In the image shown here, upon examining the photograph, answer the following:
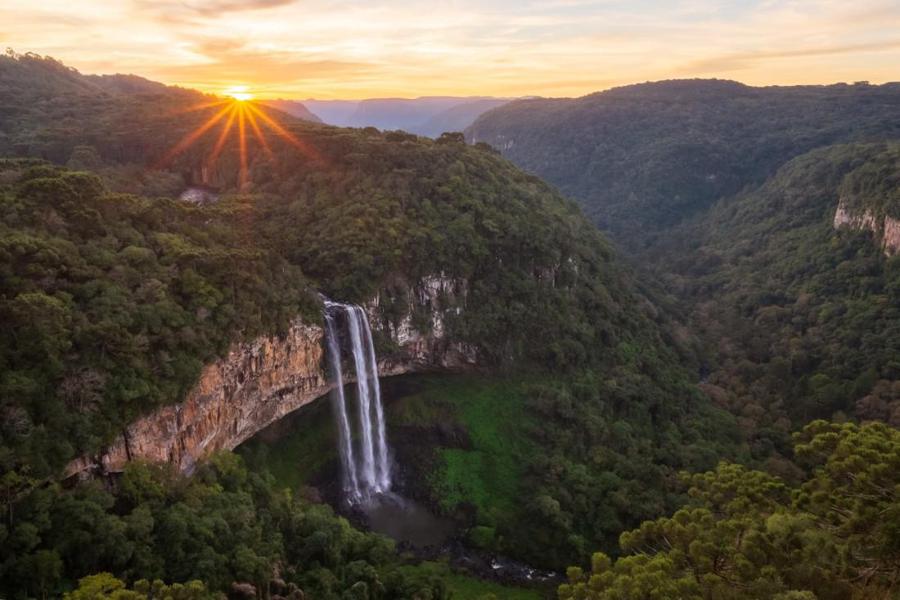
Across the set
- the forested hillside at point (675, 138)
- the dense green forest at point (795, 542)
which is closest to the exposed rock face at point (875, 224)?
the forested hillside at point (675, 138)

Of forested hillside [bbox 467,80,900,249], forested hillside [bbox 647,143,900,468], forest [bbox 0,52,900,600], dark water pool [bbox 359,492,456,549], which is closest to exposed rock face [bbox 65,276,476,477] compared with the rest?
forest [bbox 0,52,900,600]

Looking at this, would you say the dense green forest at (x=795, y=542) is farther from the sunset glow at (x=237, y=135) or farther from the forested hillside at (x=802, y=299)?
the sunset glow at (x=237, y=135)

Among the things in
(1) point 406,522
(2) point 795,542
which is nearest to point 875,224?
(1) point 406,522

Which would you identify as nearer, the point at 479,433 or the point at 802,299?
the point at 479,433

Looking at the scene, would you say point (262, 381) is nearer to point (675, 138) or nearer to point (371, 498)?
point (371, 498)

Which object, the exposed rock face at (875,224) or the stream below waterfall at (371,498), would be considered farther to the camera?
the exposed rock face at (875,224)

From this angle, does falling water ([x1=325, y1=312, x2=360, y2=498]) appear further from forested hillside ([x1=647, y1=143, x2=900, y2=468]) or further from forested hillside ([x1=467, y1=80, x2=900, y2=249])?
forested hillside ([x1=467, y1=80, x2=900, y2=249])
